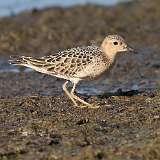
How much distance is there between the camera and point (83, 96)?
13.0 metres

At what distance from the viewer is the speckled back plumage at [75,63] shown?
11.7 meters

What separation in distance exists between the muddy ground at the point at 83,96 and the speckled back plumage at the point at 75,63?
0.56m

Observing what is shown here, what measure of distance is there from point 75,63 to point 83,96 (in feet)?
4.64

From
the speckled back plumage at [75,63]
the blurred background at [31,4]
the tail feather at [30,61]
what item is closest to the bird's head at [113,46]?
the speckled back plumage at [75,63]

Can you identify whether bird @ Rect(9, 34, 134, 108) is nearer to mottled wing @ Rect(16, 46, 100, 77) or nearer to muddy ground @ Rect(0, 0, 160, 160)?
mottled wing @ Rect(16, 46, 100, 77)

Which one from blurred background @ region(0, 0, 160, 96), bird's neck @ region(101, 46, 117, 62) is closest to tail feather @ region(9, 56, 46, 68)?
bird's neck @ region(101, 46, 117, 62)

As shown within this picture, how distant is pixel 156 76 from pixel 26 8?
833 centimetres

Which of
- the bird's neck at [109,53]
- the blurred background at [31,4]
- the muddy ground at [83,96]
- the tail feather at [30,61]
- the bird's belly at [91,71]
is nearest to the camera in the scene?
the muddy ground at [83,96]

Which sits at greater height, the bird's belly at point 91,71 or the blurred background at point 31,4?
the blurred background at point 31,4

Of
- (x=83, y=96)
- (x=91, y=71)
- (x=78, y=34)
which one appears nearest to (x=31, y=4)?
(x=78, y=34)

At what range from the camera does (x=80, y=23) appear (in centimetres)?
2127

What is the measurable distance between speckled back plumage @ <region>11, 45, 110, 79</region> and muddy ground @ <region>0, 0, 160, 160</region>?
22.1 inches

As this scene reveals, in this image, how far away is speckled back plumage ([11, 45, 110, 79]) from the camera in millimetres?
11703

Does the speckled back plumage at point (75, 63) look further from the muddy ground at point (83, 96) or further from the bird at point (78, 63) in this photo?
the muddy ground at point (83, 96)
